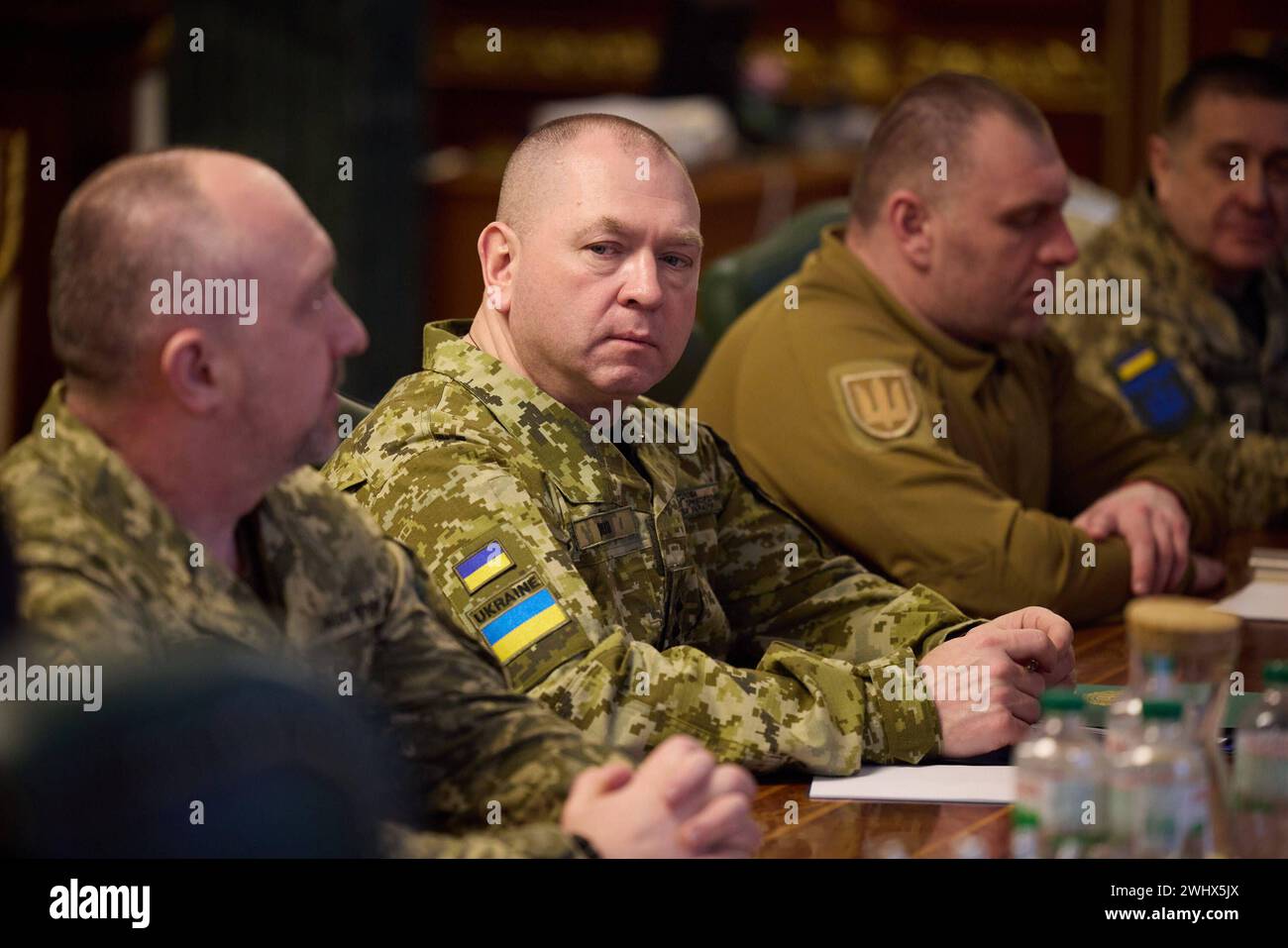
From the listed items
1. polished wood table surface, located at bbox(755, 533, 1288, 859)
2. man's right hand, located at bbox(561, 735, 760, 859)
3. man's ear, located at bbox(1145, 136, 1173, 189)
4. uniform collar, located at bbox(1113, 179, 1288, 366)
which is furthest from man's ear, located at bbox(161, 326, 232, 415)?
man's ear, located at bbox(1145, 136, 1173, 189)

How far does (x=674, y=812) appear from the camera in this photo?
1366 millimetres

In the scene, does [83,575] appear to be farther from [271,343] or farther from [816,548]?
[816,548]

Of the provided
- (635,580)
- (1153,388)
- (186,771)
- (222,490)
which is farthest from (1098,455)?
(186,771)

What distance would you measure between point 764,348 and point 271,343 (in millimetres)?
1359

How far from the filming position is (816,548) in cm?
221

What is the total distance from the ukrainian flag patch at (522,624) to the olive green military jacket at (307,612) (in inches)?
4.0

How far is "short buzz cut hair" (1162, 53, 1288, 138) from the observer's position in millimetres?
3326

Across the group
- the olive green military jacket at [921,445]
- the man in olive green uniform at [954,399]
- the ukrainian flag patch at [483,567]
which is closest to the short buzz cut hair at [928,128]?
the man in olive green uniform at [954,399]

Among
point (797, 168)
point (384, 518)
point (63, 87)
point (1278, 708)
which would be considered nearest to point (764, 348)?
point (384, 518)

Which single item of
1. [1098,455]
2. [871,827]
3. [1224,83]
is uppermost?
[1224,83]

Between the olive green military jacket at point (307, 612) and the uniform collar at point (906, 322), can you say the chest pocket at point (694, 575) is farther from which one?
the uniform collar at point (906, 322)

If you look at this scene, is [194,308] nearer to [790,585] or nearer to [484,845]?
[484,845]

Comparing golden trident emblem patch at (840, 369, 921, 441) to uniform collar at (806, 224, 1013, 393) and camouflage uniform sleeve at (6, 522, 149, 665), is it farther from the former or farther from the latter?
camouflage uniform sleeve at (6, 522, 149, 665)

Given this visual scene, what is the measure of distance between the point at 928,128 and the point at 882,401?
465 millimetres
